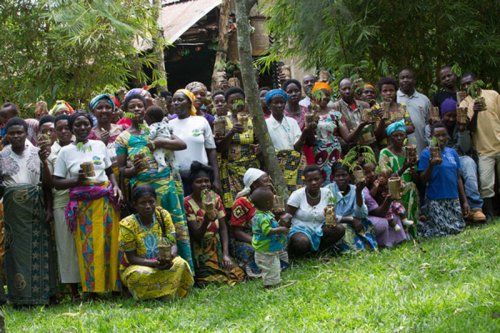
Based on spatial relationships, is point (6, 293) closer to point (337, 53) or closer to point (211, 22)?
point (337, 53)

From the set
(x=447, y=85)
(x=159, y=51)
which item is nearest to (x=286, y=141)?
(x=447, y=85)

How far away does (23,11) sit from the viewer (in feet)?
36.4

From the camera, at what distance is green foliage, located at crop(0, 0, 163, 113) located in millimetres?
10766

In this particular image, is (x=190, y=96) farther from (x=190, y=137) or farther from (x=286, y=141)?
(x=286, y=141)

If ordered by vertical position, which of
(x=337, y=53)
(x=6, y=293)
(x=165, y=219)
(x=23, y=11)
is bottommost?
(x=6, y=293)

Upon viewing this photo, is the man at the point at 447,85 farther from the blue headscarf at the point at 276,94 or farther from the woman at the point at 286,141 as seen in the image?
the blue headscarf at the point at 276,94

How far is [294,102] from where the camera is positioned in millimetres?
9398

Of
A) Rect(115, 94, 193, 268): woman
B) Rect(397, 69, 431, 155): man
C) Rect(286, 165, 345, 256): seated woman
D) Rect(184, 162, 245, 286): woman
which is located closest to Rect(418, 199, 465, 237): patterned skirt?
Rect(397, 69, 431, 155): man

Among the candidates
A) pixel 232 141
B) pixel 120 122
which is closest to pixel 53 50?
pixel 120 122

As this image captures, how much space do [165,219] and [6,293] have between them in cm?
183

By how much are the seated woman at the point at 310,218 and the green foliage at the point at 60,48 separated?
155 inches

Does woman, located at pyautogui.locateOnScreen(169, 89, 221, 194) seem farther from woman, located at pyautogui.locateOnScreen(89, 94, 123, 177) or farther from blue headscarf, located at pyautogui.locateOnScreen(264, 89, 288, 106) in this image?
blue headscarf, located at pyautogui.locateOnScreen(264, 89, 288, 106)

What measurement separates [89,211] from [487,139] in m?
5.17

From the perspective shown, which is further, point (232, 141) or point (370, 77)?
point (370, 77)
